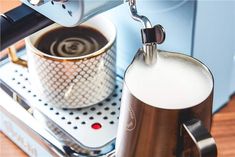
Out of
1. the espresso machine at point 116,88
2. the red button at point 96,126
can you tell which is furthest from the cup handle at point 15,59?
the red button at point 96,126

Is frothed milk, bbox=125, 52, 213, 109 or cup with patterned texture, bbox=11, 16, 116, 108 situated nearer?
frothed milk, bbox=125, 52, 213, 109

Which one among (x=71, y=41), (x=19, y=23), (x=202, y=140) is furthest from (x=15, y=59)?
(x=202, y=140)

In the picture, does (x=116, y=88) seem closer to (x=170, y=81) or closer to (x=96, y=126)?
(x=96, y=126)

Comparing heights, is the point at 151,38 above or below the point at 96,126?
above

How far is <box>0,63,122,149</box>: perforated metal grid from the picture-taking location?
0.56 meters

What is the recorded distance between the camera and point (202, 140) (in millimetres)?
397

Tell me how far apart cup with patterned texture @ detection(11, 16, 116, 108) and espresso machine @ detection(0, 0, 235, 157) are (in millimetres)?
21

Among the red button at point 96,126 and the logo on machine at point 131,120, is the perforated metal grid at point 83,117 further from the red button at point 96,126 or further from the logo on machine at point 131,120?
the logo on machine at point 131,120

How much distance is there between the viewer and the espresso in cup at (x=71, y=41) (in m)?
0.58

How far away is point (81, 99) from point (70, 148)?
0.06 metres

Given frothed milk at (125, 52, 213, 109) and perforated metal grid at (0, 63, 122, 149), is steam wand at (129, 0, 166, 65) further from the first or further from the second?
perforated metal grid at (0, 63, 122, 149)

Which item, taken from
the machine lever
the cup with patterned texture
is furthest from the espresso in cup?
the machine lever

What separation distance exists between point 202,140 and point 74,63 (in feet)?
0.65

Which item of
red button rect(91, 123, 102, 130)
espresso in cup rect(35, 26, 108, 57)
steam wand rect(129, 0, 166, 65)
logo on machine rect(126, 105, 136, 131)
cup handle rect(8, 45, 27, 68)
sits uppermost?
steam wand rect(129, 0, 166, 65)
